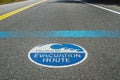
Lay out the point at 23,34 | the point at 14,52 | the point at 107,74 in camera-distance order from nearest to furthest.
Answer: the point at 107,74
the point at 14,52
the point at 23,34

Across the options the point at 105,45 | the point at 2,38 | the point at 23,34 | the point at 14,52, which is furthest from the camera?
the point at 23,34

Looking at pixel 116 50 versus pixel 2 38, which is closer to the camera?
pixel 116 50

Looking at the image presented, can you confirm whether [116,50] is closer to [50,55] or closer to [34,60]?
[50,55]

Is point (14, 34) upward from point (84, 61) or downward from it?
downward

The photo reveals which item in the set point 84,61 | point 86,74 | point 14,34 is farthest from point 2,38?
point 86,74

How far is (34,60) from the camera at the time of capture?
3713 mm

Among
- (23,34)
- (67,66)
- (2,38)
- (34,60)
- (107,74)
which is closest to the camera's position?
(107,74)

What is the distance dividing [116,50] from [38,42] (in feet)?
4.49

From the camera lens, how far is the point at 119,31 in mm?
5801

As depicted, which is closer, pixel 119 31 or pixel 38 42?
pixel 38 42

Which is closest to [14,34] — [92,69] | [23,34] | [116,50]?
[23,34]

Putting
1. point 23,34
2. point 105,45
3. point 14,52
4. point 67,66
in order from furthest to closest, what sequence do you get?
point 23,34 < point 105,45 < point 14,52 < point 67,66

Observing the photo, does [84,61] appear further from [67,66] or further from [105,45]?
[105,45]

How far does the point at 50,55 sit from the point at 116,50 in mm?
1053
